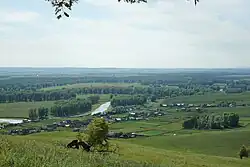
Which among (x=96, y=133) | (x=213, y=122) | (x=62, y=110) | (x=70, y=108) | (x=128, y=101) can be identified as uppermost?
(x=96, y=133)

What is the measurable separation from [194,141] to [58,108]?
8049 centimetres

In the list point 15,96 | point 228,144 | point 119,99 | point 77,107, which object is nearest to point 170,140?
point 228,144

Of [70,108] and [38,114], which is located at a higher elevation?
[70,108]

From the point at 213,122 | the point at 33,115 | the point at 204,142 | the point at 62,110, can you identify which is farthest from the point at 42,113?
the point at 204,142

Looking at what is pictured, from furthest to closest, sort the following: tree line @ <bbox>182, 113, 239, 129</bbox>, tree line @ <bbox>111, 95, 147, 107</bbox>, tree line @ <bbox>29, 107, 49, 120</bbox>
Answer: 1. tree line @ <bbox>111, 95, 147, 107</bbox>
2. tree line @ <bbox>29, 107, 49, 120</bbox>
3. tree line @ <bbox>182, 113, 239, 129</bbox>

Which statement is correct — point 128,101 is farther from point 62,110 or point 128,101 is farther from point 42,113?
point 42,113

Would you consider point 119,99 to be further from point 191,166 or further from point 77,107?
point 191,166

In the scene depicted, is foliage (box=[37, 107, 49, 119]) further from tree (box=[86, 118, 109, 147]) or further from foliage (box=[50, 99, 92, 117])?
tree (box=[86, 118, 109, 147])

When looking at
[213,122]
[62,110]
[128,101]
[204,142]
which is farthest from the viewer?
[128,101]

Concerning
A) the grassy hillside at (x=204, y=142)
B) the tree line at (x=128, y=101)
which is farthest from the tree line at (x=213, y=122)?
the tree line at (x=128, y=101)

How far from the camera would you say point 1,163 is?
398 inches

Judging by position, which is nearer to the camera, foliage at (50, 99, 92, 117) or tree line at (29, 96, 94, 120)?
tree line at (29, 96, 94, 120)

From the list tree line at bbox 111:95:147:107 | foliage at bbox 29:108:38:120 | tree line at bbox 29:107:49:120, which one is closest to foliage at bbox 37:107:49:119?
tree line at bbox 29:107:49:120

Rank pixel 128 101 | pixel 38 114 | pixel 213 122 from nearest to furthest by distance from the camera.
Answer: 1. pixel 213 122
2. pixel 38 114
3. pixel 128 101
